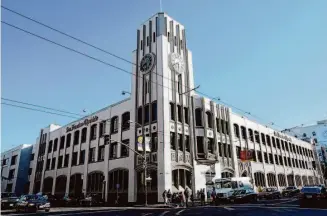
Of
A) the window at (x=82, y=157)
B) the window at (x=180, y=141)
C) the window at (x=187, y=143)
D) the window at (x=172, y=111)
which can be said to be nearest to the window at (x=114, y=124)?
the window at (x=82, y=157)

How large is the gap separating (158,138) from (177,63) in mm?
11580

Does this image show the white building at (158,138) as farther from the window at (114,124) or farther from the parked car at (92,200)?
the parked car at (92,200)

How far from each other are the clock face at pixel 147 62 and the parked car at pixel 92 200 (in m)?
17.8

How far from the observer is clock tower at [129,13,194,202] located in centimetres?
3060

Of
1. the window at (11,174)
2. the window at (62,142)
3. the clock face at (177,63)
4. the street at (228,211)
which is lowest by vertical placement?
the street at (228,211)

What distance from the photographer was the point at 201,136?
3569cm

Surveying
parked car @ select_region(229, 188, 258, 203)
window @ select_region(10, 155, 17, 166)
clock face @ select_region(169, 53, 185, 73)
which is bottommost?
parked car @ select_region(229, 188, 258, 203)

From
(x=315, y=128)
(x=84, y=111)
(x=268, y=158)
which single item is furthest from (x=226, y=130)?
(x=315, y=128)

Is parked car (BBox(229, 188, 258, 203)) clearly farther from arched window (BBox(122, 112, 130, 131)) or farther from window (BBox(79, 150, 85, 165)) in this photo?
window (BBox(79, 150, 85, 165))

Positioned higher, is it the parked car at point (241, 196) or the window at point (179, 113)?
the window at point (179, 113)

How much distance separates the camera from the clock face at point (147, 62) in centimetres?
3612

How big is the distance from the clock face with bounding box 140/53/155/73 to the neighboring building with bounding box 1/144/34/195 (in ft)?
125

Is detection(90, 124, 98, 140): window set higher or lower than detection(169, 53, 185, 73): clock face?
lower

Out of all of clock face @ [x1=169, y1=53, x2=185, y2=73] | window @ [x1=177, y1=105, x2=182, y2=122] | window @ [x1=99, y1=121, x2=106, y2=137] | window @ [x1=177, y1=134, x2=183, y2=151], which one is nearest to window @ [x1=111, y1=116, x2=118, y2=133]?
window @ [x1=99, y1=121, x2=106, y2=137]
